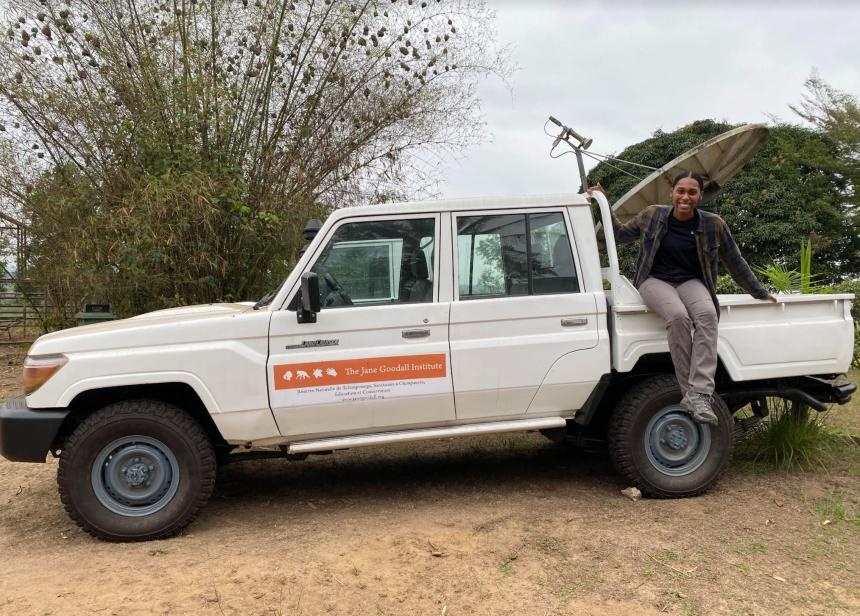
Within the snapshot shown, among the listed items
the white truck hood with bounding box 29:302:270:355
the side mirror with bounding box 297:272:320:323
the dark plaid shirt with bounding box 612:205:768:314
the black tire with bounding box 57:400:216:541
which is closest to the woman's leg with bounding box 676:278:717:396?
the dark plaid shirt with bounding box 612:205:768:314

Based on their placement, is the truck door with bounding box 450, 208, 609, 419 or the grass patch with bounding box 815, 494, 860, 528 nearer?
the grass patch with bounding box 815, 494, 860, 528

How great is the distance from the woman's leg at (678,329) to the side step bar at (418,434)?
79 cm

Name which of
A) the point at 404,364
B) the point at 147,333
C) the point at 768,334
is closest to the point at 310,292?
the point at 404,364

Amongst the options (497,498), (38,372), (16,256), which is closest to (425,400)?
(497,498)

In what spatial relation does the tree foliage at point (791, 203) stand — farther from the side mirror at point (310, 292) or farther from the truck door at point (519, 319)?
the side mirror at point (310, 292)

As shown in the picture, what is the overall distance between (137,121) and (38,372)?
4172 mm

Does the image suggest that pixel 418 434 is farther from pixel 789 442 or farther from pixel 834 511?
pixel 789 442

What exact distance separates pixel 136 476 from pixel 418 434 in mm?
1671

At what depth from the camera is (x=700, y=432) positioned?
451 cm

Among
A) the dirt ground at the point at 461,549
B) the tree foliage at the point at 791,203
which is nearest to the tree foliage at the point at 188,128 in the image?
the dirt ground at the point at 461,549

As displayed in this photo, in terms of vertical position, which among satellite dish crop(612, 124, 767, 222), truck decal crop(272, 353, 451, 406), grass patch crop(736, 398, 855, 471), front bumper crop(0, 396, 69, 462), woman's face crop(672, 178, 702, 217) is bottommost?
grass patch crop(736, 398, 855, 471)

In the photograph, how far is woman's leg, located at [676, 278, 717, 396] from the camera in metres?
4.18

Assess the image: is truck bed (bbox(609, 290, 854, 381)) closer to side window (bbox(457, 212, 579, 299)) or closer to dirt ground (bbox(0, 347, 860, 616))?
side window (bbox(457, 212, 579, 299))

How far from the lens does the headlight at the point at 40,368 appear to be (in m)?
3.86
